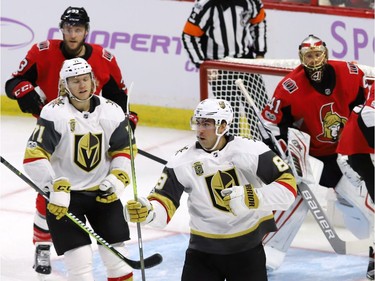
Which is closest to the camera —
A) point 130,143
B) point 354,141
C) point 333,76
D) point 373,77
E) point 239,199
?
point 239,199

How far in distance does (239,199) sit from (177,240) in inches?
75.7

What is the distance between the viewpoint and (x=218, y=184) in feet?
13.9

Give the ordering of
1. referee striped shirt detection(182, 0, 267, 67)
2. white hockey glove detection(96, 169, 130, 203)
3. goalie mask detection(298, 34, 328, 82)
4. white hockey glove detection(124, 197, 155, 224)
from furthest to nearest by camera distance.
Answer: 1. referee striped shirt detection(182, 0, 267, 67)
2. goalie mask detection(298, 34, 328, 82)
3. white hockey glove detection(96, 169, 130, 203)
4. white hockey glove detection(124, 197, 155, 224)

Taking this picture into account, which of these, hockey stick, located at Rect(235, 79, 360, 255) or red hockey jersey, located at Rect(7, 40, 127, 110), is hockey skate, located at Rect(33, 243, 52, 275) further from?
hockey stick, located at Rect(235, 79, 360, 255)

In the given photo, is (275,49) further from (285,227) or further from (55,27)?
(285,227)

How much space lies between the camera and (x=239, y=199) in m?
4.09

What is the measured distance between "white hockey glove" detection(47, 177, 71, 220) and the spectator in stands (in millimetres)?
770

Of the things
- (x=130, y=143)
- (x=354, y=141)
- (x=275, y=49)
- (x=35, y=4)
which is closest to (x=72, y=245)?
(x=130, y=143)

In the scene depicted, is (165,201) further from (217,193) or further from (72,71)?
(72,71)

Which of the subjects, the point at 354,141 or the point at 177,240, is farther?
the point at 177,240

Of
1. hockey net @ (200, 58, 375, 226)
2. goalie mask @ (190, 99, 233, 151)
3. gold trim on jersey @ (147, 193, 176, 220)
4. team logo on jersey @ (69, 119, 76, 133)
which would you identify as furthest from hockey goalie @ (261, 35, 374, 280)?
gold trim on jersey @ (147, 193, 176, 220)

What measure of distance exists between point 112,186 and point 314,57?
4.03 ft

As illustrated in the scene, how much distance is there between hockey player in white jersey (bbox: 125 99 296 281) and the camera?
4.21m

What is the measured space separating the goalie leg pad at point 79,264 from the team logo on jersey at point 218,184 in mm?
704
